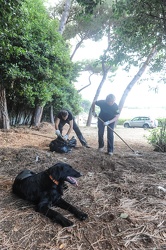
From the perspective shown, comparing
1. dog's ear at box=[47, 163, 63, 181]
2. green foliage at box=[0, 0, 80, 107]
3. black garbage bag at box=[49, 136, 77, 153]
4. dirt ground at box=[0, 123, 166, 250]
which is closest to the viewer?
dirt ground at box=[0, 123, 166, 250]

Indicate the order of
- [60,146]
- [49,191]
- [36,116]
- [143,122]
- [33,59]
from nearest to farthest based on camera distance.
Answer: [49,191], [60,146], [33,59], [36,116], [143,122]

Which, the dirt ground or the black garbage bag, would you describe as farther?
the black garbage bag

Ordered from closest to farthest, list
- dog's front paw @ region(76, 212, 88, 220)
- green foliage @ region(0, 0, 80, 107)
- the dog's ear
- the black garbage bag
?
dog's front paw @ region(76, 212, 88, 220) → the dog's ear → the black garbage bag → green foliage @ region(0, 0, 80, 107)

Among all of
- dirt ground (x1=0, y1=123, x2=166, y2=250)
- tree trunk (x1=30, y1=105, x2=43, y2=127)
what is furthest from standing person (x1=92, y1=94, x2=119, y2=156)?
tree trunk (x1=30, y1=105, x2=43, y2=127)

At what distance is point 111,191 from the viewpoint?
8.48ft

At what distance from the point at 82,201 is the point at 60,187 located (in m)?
0.37

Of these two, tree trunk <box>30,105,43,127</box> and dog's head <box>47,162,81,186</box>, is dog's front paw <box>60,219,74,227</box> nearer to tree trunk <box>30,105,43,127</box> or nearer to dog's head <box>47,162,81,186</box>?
dog's head <box>47,162,81,186</box>

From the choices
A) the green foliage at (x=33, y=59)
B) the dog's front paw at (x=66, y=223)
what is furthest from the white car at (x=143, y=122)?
the dog's front paw at (x=66, y=223)

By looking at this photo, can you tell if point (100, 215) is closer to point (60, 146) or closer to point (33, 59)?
point (60, 146)

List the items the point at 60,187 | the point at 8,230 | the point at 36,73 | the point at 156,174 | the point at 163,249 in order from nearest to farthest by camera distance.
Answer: the point at 163,249
the point at 8,230
the point at 60,187
the point at 156,174
the point at 36,73

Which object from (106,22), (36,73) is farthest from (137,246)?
(106,22)

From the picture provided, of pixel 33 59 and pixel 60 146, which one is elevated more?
pixel 33 59

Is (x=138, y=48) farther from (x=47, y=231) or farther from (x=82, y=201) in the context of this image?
(x=47, y=231)

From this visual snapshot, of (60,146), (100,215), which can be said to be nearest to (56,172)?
(100,215)
